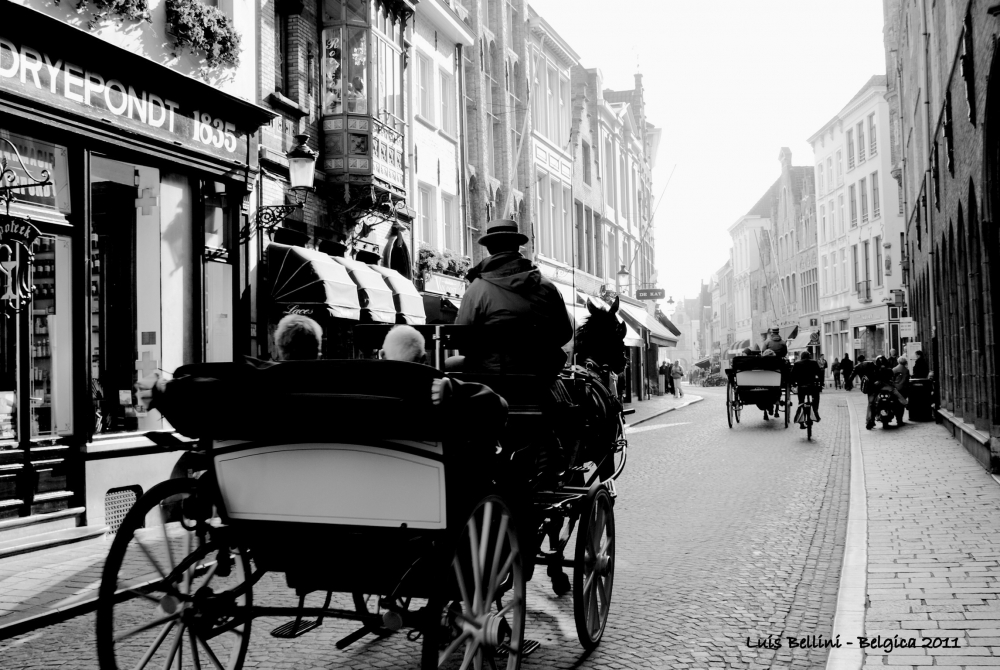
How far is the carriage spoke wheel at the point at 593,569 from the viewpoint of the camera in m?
4.75

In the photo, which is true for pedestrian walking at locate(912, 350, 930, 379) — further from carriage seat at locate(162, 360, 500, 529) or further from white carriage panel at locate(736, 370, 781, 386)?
carriage seat at locate(162, 360, 500, 529)

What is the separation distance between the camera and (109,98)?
10.4 m

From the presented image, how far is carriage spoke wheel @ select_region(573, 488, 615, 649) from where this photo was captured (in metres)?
4.75

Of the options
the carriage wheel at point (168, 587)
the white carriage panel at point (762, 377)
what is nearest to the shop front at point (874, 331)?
the white carriage panel at point (762, 377)

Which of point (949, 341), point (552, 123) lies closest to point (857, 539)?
point (949, 341)

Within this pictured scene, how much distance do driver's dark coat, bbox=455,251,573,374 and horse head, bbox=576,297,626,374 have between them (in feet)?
4.49

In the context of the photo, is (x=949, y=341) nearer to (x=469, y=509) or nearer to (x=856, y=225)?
(x=469, y=509)

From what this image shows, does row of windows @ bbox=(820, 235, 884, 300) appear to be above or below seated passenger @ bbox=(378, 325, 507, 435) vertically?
above

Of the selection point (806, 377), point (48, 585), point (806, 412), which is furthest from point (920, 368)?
point (48, 585)

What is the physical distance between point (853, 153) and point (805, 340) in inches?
566

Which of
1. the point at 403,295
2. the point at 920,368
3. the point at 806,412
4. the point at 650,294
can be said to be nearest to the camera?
the point at 403,295

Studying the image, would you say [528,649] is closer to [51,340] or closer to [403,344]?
[403,344]

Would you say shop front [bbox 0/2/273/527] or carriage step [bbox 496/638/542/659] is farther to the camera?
shop front [bbox 0/2/273/527]

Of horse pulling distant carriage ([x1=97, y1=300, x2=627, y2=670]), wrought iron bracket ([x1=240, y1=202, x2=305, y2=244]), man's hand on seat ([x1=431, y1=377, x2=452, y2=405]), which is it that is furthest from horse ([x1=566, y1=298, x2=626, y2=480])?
wrought iron bracket ([x1=240, y1=202, x2=305, y2=244])
